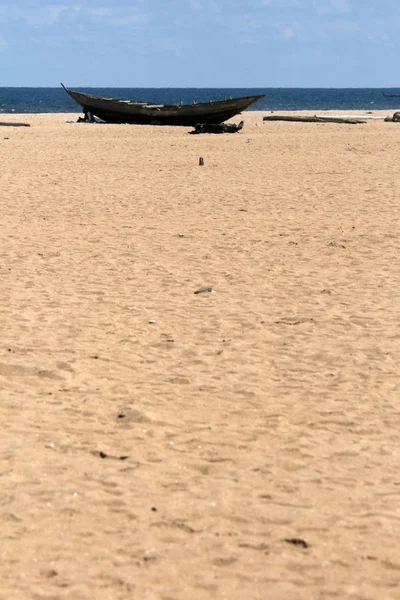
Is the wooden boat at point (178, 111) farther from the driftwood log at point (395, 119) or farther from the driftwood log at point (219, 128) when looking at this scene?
the driftwood log at point (395, 119)

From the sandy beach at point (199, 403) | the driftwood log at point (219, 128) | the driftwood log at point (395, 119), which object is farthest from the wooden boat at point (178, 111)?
the sandy beach at point (199, 403)

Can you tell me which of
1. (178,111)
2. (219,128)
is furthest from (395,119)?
(219,128)

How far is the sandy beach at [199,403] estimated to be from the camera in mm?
3680

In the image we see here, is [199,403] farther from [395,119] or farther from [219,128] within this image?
[395,119]

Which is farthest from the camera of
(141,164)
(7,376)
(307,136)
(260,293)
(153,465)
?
(307,136)

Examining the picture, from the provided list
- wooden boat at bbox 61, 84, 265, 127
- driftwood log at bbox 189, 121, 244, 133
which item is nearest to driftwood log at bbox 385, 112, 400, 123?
wooden boat at bbox 61, 84, 265, 127

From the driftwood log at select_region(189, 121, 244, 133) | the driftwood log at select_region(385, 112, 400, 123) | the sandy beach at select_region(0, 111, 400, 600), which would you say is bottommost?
the sandy beach at select_region(0, 111, 400, 600)

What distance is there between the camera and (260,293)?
27.9ft

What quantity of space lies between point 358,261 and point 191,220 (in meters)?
3.26

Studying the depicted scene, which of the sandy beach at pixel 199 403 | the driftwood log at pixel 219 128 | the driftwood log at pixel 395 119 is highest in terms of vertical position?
the driftwood log at pixel 395 119

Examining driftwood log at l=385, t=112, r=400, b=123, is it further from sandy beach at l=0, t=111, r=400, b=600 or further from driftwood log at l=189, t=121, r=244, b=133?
sandy beach at l=0, t=111, r=400, b=600

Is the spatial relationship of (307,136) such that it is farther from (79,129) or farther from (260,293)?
Answer: (260,293)

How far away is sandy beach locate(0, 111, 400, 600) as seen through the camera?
12.1 ft

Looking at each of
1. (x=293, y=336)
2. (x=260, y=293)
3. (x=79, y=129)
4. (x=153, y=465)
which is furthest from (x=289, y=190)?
(x=79, y=129)
